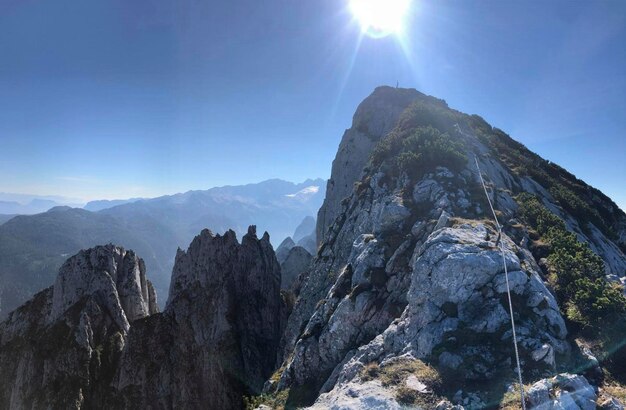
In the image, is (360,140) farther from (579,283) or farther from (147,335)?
(579,283)

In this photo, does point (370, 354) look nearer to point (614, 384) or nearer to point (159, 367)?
point (614, 384)

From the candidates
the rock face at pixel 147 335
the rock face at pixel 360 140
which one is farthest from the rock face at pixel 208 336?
the rock face at pixel 360 140

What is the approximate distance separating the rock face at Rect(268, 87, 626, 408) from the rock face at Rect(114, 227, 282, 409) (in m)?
8.85

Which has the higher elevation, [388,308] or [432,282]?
[432,282]

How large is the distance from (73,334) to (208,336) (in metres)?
21.9

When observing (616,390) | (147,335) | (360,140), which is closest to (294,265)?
(360,140)

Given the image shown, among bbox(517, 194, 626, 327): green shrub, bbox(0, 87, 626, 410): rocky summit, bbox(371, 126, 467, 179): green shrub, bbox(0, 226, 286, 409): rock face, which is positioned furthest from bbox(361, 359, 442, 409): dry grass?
bbox(0, 226, 286, 409): rock face

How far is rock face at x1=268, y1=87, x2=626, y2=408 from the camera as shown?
2023cm

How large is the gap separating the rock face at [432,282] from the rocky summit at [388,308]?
0.47 ft

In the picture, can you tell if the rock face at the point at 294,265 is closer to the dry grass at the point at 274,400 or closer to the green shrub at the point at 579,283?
the dry grass at the point at 274,400

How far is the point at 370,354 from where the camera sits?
24.0 metres

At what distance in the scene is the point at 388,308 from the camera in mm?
28547

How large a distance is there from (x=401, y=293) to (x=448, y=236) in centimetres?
619

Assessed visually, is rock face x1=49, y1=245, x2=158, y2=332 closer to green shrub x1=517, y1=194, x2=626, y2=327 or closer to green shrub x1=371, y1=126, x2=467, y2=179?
green shrub x1=371, y1=126, x2=467, y2=179
